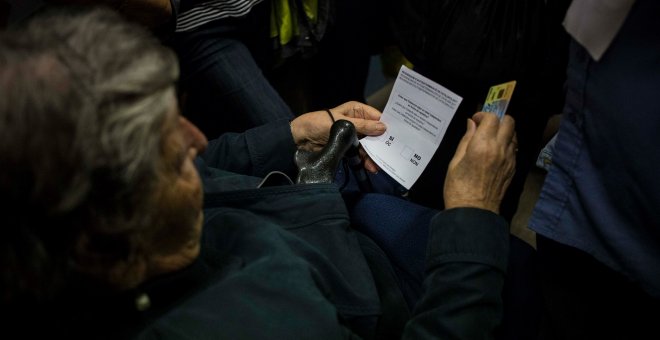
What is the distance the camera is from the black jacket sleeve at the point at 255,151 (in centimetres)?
108

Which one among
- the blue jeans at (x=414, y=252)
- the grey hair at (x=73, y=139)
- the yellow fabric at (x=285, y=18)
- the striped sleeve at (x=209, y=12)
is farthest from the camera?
the yellow fabric at (x=285, y=18)

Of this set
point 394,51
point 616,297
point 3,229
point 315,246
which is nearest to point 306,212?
point 315,246

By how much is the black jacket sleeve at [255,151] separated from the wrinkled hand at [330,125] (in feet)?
0.15

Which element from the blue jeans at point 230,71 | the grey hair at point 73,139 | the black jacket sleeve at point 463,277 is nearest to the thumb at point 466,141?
the black jacket sleeve at point 463,277

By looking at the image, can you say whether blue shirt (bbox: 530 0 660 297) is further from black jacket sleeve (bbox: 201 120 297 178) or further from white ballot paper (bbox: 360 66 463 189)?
black jacket sleeve (bbox: 201 120 297 178)

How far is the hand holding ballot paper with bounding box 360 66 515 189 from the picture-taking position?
96 centimetres

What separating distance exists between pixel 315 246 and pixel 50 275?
1.43 feet

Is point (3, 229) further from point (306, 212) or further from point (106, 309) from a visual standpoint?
point (306, 212)

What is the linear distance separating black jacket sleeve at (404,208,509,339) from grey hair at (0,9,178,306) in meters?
0.45

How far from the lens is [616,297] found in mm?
1002

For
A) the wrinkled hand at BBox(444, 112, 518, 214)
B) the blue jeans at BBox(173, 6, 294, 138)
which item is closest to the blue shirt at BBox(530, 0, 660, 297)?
the wrinkled hand at BBox(444, 112, 518, 214)

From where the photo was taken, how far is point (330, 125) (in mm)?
1108

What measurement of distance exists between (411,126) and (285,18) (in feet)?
2.38

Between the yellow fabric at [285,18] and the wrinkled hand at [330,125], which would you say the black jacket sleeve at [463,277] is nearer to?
the wrinkled hand at [330,125]
